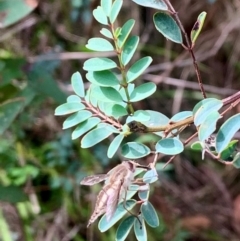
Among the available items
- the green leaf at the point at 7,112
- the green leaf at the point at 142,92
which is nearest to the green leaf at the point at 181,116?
the green leaf at the point at 142,92

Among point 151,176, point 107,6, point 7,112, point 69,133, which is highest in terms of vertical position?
point 107,6

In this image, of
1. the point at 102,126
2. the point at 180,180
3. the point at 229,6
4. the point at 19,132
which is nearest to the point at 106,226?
the point at 102,126

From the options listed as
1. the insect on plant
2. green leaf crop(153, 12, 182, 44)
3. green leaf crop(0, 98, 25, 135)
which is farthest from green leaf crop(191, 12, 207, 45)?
green leaf crop(0, 98, 25, 135)

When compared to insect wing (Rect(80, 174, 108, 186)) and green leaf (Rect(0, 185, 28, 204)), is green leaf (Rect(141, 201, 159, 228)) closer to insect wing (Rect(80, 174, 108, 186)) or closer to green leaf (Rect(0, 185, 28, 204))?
insect wing (Rect(80, 174, 108, 186))

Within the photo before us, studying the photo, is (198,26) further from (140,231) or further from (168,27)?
(140,231)

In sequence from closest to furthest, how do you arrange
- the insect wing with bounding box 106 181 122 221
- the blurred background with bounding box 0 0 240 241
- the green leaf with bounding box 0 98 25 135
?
the insect wing with bounding box 106 181 122 221, the green leaf with bounding box 0 98 25 135, the blurred background with bounding box 0 0 240 241

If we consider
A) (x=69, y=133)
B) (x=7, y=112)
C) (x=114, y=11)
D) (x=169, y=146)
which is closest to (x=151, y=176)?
(x=169, y=146)
